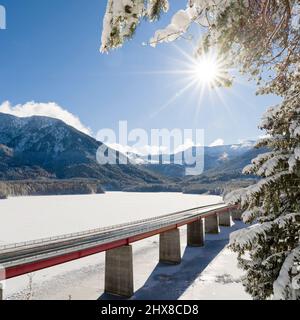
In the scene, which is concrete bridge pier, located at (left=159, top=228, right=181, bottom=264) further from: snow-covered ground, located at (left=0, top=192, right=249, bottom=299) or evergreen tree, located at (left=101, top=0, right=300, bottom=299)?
evergreen tree, located at (left=101, top=0, right=300, bottom=299)

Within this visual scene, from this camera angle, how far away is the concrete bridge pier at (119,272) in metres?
30.7

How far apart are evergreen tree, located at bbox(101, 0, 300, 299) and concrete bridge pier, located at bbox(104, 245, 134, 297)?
2321 centimetres

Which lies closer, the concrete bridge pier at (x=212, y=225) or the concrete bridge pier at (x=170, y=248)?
the concrete bridge pier at (x=170, y=248)

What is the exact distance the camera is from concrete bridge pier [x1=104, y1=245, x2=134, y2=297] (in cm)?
3073

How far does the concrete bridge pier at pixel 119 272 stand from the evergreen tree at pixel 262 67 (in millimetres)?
23208

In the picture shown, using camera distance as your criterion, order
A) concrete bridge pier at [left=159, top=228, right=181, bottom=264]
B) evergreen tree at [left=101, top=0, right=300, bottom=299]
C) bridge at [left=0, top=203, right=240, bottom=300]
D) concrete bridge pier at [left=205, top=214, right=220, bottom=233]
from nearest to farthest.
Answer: evergreen tree at [left=101, top=0, right=300, bottom=299]
bridge at [left=0, top=203, right=240, bottom=300]
concrete bridge pier at [left=159, top=228, right=181, bottom=264]
concrete bridge pier at [left=205, top=214, right=220, bottom=233]

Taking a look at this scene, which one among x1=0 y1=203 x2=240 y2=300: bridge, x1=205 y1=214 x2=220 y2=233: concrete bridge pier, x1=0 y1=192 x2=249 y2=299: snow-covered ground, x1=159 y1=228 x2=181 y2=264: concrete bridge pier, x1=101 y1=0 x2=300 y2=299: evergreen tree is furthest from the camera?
x1=205 y1=214 x2=220 y2=233: concrete bridge pier

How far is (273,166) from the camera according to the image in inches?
288

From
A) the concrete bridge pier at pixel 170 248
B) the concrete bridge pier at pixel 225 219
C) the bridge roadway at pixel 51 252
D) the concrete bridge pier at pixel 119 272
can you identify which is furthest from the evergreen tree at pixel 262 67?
the concrete bridge pier at pixel 225 219

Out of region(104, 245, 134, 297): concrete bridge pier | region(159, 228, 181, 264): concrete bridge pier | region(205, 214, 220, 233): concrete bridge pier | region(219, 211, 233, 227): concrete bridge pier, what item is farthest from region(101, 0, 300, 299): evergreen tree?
region(219, 211, 233, 227): concrete bridge pier

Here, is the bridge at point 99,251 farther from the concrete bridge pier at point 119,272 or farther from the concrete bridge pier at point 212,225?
the concrete bridge pier at point 212,225
